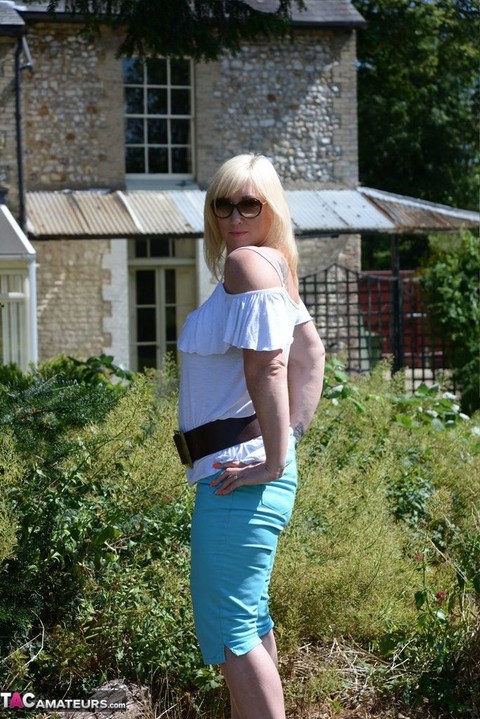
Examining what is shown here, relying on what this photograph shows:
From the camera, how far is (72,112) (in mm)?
14945

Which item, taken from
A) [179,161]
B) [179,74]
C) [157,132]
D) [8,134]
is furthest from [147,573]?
[179,74]

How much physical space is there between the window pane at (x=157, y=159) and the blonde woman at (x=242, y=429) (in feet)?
42.1

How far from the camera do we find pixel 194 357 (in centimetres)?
321

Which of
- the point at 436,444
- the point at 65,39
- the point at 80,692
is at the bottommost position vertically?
the point at 80,692

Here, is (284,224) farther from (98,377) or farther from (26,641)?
(98,377)

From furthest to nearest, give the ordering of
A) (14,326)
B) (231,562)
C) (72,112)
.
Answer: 1. (72,112)
2. (14,326)
3. (231,562)

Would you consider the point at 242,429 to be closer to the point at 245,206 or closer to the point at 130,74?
the point at 245,206

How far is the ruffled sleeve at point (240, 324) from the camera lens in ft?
10.1

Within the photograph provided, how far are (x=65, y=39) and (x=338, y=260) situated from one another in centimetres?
510

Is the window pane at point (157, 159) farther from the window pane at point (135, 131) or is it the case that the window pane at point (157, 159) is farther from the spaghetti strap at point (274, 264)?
the spaghetti strap at point (274, 264)

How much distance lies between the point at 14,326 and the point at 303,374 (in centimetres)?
846

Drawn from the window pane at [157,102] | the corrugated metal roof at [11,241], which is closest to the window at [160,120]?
the window pane at [157,102]

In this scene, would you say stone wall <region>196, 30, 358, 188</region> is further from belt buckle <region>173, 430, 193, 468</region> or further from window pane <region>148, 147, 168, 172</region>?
belt buckle <region>173, 430, 193, 468</region>

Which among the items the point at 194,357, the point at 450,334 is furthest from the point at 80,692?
the point at 450,334
